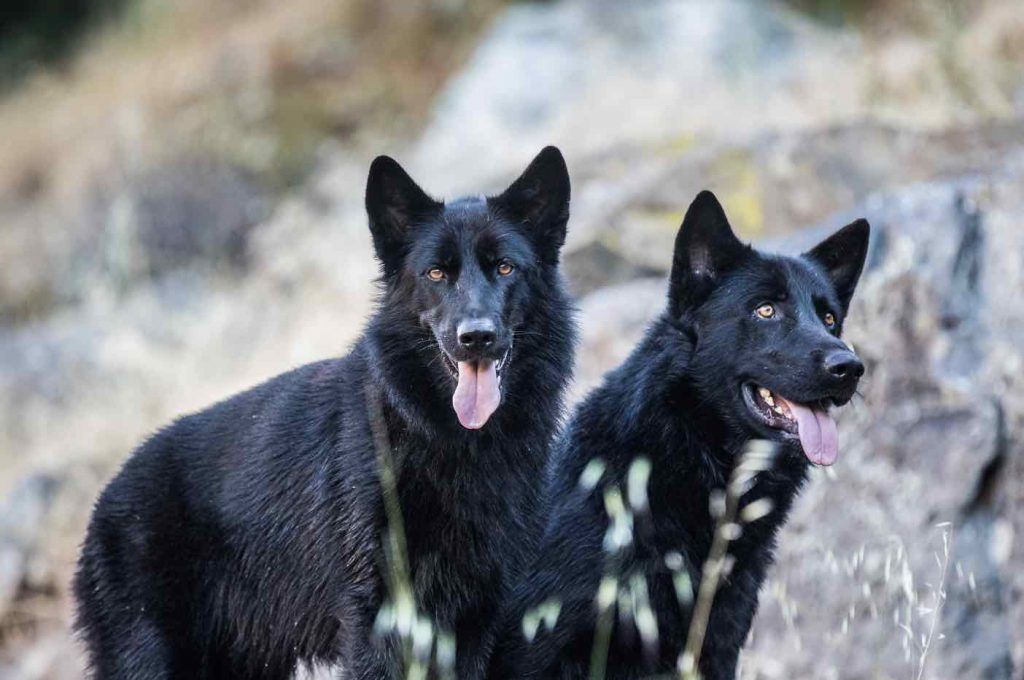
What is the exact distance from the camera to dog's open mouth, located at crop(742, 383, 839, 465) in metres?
4.40

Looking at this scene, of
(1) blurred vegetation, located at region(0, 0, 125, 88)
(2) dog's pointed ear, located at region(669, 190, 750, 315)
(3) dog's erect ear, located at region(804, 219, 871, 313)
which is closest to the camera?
(2) dog's pointed ear, located at region(669, 190, 750, 315)

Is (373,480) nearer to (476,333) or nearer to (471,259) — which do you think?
(476,333)

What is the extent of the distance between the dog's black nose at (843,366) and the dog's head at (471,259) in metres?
0.99

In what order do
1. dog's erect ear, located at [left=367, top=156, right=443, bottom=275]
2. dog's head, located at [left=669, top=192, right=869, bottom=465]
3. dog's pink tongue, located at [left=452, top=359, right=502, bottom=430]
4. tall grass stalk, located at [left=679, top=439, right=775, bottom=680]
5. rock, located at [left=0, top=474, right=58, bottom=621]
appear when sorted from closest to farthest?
tall grass stalk, located at [left=679, top=439, right=775, bottom=680], dog's pink tongue, located at [left=452, top=359, right=502, bottom=430], dog's head, located at [left=669, top=192, right=869, bottom=465], dog's erect ear, located at [left=367, top=156, right=443, bottom=275], rock, located at [left=0, top=474, right=58, bottom=621]

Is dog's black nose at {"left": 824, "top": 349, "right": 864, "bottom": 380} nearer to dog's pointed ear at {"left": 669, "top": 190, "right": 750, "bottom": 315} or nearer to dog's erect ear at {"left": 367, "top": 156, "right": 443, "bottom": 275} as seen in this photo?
dog's pointed ear at {"left": 669, "top": 190, "right": 750, "bottom": 315}

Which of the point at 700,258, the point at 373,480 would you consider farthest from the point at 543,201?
the point at 373,480

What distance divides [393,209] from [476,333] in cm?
72

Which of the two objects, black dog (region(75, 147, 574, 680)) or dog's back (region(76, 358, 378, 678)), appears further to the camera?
dog's back (region(76, 358, 378, 678))

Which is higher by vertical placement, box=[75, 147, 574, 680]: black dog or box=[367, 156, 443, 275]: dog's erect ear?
box=[367, 156, 443, 275]: dog's erect ear

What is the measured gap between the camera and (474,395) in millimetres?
4352

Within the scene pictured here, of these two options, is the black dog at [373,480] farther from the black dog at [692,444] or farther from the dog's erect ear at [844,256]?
the dog's erect ear at [844,256]

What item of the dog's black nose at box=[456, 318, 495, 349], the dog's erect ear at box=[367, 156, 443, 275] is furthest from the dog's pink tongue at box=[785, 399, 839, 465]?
the dog's erect ear at box=[367, 156, 443, 275]

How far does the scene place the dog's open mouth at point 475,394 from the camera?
171 inches

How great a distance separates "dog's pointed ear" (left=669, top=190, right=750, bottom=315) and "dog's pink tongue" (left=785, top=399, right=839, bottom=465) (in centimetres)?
53
